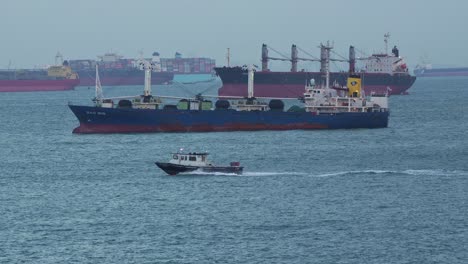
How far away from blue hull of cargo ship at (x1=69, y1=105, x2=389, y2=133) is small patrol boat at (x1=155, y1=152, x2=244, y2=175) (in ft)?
103

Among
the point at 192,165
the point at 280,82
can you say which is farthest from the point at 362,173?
the point at 280,82

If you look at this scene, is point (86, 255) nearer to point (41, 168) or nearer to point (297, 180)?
point (297, 180)

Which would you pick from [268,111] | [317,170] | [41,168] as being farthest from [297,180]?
[268,111]

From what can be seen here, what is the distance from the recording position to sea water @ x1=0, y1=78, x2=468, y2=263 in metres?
41.9

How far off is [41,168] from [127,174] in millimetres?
7533

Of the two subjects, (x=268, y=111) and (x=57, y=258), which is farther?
(x=268, y=111)

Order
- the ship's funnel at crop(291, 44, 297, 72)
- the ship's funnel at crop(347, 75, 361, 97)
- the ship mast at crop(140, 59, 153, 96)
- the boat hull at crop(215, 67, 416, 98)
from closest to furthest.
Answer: the ship mast at crop(140, 59, 153, 96)
the ship's funnel at crop(347, 75, 361, 97)
the boat hull at crop(215, 67, 416, 98)
the ship's funnel at crop(291, 44, 297, 72)

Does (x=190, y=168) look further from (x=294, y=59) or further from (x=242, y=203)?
(x=294, y=59)

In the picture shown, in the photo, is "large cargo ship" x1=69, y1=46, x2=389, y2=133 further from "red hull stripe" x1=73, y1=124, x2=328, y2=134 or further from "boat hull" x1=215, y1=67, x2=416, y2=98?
"boat hull" x1=215, y1=67, x2=416, y2=98

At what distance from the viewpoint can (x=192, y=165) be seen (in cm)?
6291

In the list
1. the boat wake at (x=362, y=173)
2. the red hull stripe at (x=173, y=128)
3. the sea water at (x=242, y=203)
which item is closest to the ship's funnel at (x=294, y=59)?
the red hull stripe at (x=173, y=128)

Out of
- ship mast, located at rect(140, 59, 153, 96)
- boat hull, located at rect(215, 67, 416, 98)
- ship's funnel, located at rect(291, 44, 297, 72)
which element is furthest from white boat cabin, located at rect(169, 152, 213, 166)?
ship's funnel, located at rect(291, 44, 297, 72)

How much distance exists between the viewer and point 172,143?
8431 centimetres

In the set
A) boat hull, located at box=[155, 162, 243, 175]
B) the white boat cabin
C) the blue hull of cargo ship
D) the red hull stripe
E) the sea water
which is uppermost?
the blue hull of cargo ship
